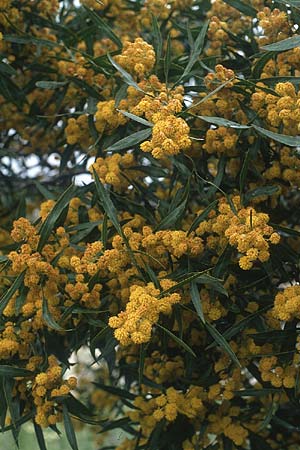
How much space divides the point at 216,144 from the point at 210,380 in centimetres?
68

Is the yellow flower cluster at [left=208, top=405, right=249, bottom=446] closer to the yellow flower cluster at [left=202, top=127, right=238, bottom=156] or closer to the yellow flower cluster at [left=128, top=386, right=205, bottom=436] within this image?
the yellow flower cluster at [left=128, top=386, right=205, bottom=436]

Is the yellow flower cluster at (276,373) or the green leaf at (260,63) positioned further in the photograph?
the green leaf at (260,63)

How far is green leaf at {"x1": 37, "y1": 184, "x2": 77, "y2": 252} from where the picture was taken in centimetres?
205

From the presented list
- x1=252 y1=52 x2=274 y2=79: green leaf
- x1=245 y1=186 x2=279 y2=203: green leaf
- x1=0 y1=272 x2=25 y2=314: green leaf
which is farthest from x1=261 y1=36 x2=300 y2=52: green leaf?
x1=0 y1=272 x2=25 y2=314: green leaf

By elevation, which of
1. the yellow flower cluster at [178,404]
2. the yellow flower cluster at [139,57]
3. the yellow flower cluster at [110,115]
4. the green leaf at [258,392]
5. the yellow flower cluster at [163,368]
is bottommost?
the yellow flower cluster at [163,368]

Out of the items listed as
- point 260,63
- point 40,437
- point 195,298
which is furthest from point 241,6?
point 40,437

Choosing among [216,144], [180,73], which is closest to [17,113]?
[180,73]

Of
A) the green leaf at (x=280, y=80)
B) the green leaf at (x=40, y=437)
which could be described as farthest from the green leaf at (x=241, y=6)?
the green leaf at (x=40, y=437)

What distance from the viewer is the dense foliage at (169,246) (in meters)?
1.97

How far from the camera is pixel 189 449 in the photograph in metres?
2.39

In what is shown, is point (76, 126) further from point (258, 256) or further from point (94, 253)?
point (258, 256)

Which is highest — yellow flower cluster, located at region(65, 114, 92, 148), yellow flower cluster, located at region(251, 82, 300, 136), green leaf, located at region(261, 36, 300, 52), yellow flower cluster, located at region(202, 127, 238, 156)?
green leaf, located at region(261, 36, 300, 52)

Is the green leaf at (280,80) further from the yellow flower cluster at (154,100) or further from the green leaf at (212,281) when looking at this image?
the green leaf at (212,281)

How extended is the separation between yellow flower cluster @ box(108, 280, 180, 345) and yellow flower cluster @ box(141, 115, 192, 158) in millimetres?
327
